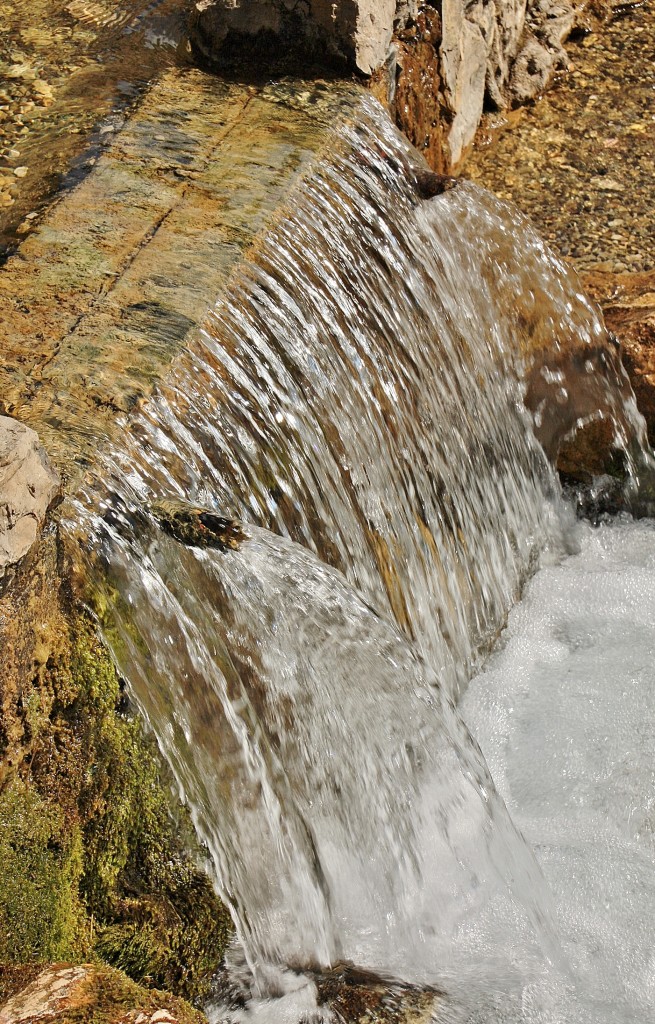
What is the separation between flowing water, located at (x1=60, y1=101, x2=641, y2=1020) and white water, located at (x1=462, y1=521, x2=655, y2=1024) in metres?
0.12

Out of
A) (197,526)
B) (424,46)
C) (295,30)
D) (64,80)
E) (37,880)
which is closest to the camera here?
(37,880)

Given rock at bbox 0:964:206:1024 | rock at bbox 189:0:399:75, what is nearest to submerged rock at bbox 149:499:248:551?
rock at bbox 0:964:206:1024

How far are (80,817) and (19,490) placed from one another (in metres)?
0.75

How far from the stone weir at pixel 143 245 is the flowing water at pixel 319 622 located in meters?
0.11

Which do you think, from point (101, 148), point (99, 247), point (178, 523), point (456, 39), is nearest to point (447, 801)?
point (178, 523)

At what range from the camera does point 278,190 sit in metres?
4.02

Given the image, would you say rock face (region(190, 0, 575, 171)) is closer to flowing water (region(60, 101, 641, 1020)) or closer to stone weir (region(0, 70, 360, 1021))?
flowing water (region(60, 101, 641, 1020))

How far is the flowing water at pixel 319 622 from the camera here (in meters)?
2.71

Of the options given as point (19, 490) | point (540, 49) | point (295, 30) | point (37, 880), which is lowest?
point (37, 880)

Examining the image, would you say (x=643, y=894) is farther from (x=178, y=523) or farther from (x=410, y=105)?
(x=410, y=105)

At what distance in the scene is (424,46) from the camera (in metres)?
5.27

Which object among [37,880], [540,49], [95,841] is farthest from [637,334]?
[37,880]

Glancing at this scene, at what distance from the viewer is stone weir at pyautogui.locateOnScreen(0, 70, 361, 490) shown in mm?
3072

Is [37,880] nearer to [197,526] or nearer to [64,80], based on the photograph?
[197,526]
